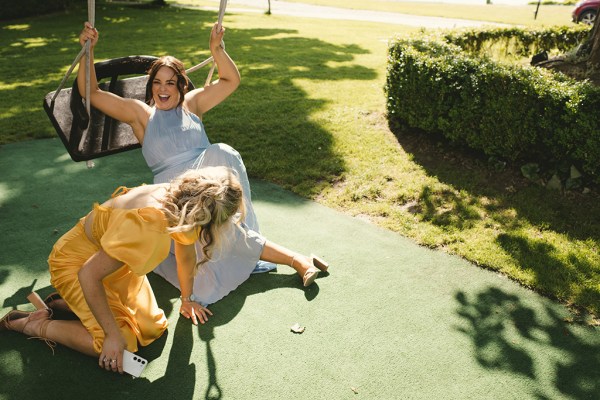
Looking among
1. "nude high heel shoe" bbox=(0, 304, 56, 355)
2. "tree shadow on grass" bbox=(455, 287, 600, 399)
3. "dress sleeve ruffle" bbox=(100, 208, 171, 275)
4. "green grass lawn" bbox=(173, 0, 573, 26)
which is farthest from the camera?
"green grass lawn" bbox=(173, 0, 573, 26)

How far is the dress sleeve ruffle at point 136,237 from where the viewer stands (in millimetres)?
2523

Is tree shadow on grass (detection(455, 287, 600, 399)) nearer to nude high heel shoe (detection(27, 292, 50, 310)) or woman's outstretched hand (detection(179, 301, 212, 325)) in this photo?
woman's outstretched hand (detection(179, 301, 212, 325))

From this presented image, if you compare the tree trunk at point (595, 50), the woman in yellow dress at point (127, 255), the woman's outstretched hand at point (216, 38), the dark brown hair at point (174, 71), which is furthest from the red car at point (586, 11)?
the woman in yellow dress at point (127, 255)

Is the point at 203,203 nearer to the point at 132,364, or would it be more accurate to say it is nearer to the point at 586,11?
→ the point at 132,364

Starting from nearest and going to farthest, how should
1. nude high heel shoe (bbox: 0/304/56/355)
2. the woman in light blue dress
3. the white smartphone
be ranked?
the white smartphone < nude high heel shoe (bbox: 0/304/56/355) < the woman in light blue dress

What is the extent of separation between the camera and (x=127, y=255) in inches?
99.6

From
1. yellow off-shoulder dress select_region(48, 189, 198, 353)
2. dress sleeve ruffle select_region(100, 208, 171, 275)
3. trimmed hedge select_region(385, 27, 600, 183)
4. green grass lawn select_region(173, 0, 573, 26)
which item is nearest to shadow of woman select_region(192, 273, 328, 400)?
yellow off-shoulder dress select_region(48, 189, 198, 353)

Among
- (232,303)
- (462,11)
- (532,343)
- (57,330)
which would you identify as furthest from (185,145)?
(462,11)

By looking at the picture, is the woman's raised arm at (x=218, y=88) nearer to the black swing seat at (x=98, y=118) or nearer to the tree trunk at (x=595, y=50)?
the black swing seat at (x=98, y=118)

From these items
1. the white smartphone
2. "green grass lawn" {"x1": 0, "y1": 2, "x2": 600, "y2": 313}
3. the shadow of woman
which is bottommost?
the shadow of woman

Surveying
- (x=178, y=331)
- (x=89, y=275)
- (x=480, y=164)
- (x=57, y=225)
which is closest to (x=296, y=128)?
(x=480, y=164)

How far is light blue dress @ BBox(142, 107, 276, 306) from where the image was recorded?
141 inches

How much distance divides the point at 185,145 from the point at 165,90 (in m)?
0.43

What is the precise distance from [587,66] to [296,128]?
3.70 m
